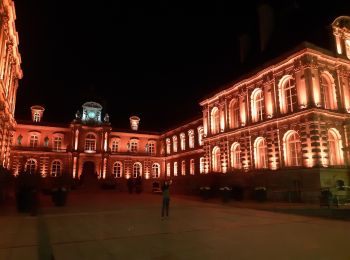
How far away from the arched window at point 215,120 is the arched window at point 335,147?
14768 millimetres

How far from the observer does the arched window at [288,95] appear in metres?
26.7

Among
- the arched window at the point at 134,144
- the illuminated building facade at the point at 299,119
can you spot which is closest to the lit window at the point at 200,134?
the illuminated building facade at the point at 299,119

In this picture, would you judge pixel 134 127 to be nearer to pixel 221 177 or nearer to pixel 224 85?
pixel 224 85

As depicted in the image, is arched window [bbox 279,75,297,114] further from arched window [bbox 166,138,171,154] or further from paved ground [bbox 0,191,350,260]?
arched window [bbox 166,138,171,154]

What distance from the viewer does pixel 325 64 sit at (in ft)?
86.1

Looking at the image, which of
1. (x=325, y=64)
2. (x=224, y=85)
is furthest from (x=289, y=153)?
(x=224, y=85)

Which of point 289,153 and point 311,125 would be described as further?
point 289,153

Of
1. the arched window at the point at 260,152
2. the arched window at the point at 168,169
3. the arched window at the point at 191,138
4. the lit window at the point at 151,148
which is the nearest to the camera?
the arched window at the point at 260,152

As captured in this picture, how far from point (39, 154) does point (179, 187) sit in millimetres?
27468

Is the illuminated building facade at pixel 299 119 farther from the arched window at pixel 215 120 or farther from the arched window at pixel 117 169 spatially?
the arched window at pixel 117 169

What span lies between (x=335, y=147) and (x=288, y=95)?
6.26 meters

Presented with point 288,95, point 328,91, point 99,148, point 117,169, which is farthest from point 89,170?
point 328,91

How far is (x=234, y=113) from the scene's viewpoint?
3475 cm

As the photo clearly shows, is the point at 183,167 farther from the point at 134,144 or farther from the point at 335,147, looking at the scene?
the point at 335,147
